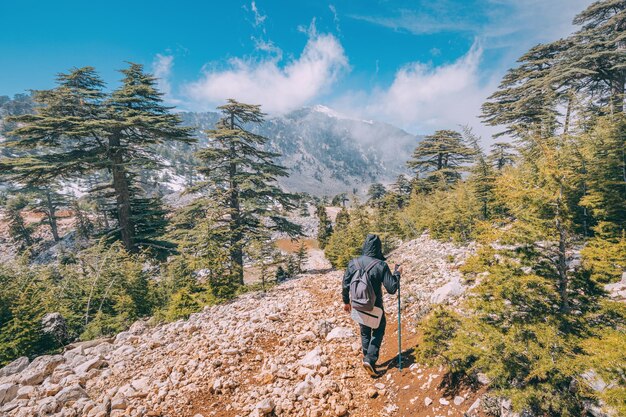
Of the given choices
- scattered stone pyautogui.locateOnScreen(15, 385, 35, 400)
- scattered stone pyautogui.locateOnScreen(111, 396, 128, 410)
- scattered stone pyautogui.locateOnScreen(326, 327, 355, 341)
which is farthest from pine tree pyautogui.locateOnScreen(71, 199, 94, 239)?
scattered stone pyautogui.locateOnScreen(326, 327, 355, 341)

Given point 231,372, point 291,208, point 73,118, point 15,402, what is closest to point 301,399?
point 231,372

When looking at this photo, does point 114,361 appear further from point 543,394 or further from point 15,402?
point 543,394

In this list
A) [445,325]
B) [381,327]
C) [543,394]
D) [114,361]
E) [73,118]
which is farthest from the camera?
[73,118]

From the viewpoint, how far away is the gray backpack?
4082mm

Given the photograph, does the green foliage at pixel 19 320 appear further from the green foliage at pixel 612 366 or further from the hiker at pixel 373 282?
the green foliage at pixel 612 366

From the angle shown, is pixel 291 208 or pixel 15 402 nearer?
pixel 15 402

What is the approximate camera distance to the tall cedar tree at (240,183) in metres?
13.7

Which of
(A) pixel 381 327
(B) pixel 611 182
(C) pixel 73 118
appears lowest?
(A) pixel 381 327

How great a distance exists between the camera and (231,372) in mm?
4410

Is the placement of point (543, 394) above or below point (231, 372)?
above

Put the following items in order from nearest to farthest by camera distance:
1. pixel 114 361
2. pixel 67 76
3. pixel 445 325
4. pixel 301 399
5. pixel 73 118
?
1. pixel 445 325
2. pixel 301 399
3. pixel 114 361
4. pixel 73 118
5. pixel 67 76

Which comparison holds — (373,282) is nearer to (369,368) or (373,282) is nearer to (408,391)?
(369,368)

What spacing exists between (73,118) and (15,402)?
15.8 meters

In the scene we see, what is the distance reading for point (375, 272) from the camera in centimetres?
419
